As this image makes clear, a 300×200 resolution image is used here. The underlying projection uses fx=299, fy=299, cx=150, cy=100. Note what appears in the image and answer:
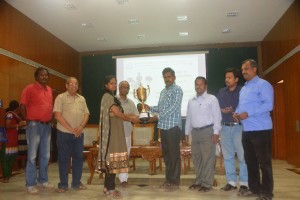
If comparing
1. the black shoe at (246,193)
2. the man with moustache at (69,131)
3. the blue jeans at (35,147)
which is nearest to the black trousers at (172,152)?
the black shoe at (246,193)

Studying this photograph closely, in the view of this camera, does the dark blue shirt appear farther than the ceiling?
No

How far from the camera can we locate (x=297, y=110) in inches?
237

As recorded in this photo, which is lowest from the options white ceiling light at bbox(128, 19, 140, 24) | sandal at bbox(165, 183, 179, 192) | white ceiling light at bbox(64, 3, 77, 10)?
sandal at bbox(165, 183, 179, 192)

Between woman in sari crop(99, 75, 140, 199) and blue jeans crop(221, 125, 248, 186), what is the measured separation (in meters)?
1.25

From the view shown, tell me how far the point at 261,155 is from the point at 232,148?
657mm

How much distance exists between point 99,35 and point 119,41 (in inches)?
28.8

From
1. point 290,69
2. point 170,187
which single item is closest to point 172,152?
point 170,187

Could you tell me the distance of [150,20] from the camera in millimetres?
6988

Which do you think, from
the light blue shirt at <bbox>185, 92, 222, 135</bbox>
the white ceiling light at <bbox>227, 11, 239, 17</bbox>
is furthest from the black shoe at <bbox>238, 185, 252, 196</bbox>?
the white ceiling light at <bbox>227, 11, 239, 17</bbox>

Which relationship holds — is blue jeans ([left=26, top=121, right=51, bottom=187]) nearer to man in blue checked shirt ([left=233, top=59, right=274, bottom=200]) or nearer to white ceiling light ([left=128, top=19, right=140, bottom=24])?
Answer: man in blue checked shirt ([left=233, top=59, right=274, bottom=200])

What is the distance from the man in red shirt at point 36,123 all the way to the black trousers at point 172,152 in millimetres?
1546

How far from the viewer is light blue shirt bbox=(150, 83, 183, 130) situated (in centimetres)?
371

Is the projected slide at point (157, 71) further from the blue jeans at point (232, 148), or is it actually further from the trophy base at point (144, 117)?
the trophy base at point (144, 117)

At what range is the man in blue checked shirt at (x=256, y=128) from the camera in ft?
9.84
